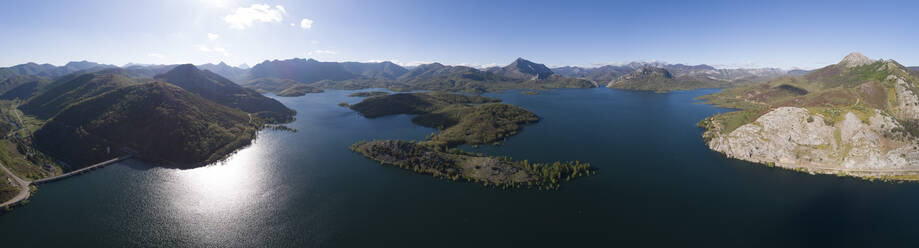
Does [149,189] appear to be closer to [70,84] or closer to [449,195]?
[449,195]

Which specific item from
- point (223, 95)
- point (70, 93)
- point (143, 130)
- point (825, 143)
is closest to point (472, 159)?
point (825, 143)

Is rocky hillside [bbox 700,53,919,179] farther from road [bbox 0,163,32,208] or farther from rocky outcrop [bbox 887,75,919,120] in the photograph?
road [bbox 0,163,32,208]

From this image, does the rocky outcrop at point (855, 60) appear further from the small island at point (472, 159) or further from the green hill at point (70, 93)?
the green hill at point (70, 93)

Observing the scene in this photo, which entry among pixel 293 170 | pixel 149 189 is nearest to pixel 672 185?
pixel 293 170

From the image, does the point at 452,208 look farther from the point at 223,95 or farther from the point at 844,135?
the point at 223,95

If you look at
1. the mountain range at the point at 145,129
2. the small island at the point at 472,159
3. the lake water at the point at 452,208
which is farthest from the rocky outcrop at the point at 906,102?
the mountain range at the point at 145,129

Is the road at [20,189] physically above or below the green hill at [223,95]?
below
